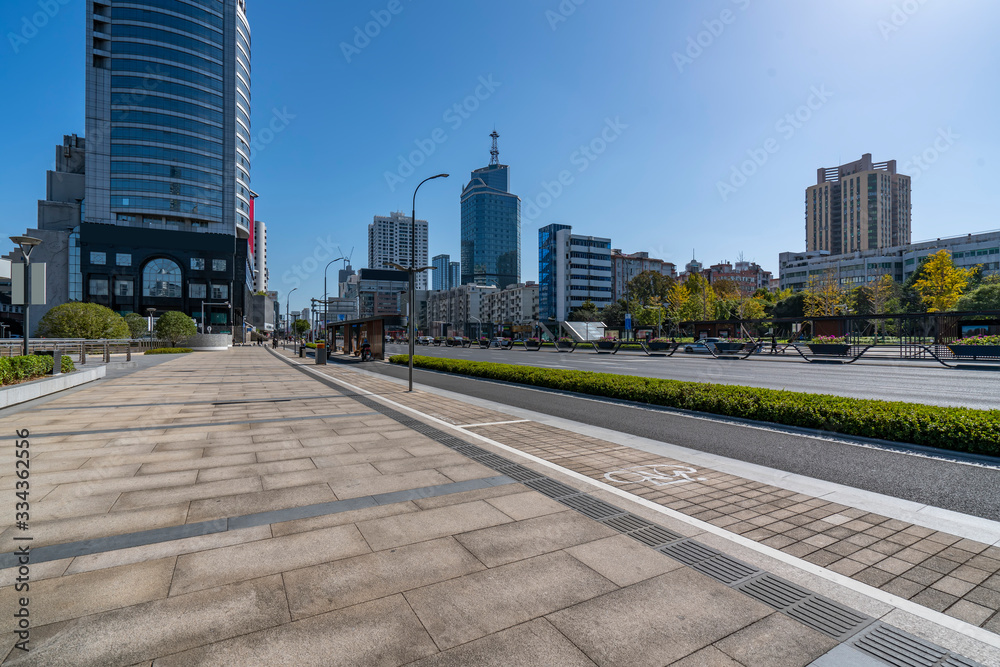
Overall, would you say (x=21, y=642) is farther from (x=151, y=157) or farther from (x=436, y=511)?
(x=151, y=157)

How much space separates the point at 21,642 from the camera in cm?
267

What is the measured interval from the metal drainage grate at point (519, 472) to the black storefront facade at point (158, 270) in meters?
95.1

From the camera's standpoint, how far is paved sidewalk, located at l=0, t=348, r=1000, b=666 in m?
2.71

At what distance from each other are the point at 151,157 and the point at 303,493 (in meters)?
106

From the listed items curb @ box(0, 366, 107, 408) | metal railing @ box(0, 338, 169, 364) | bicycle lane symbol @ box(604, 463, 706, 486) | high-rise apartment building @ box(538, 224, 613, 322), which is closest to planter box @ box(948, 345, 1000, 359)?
bicycle lane symbol @ box(604, 463, 706, 486)

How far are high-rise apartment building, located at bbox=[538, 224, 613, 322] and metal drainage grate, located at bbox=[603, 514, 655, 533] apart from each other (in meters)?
111

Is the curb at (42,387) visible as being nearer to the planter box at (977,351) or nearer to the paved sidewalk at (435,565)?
the paved sidewalk at (435,565)

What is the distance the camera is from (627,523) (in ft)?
15.0

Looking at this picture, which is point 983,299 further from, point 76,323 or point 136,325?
point 136,325

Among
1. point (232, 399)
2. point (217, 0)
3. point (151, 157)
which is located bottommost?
point (232, 399)

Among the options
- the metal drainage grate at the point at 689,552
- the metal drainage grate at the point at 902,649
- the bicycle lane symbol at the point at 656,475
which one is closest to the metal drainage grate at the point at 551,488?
the bicycle lane symbol at the point at 656,475

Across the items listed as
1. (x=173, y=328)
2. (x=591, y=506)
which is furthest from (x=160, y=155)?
(x=591, y=506)

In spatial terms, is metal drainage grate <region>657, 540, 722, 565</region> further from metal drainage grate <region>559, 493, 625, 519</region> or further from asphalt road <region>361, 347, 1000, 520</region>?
asphalt road <region>361, 347, 1000, 520</region>

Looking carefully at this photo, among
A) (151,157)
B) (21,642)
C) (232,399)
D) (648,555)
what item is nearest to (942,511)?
(648,555)
